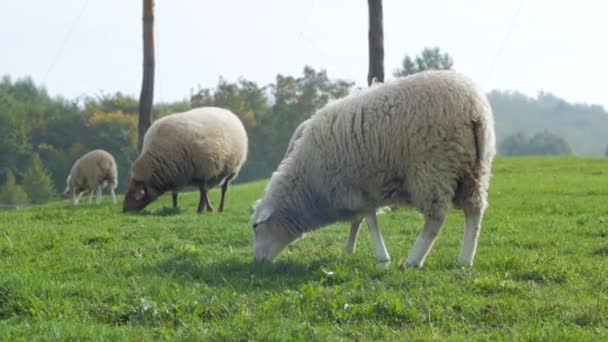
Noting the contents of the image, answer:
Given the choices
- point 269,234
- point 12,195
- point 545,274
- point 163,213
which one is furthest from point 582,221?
point 12,195

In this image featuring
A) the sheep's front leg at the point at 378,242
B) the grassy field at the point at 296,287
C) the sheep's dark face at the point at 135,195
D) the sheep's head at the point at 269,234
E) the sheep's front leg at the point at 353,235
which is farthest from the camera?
A: the sheep's dark face at the point at 135,195

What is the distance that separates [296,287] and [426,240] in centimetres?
172

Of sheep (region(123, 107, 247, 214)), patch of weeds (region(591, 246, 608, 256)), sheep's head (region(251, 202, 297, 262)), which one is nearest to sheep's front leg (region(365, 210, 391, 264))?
sheep's head (region(251, 202, 297, 262))

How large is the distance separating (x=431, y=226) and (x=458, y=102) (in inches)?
51.1

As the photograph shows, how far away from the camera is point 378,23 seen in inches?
642

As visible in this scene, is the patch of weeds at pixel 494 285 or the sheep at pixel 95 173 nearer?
the patch of weeds at pixel 494 285

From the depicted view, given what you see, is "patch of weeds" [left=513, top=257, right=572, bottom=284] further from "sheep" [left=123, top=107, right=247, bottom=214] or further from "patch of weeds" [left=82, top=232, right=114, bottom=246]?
"sheep" [left=123, top=107, right=247, bottom=214]

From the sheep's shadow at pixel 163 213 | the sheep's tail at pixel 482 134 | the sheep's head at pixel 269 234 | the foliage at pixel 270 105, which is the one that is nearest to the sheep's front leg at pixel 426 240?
the sheep's tail at pixel 482 134

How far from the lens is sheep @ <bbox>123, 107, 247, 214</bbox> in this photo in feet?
49.2

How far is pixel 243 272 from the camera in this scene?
736cm

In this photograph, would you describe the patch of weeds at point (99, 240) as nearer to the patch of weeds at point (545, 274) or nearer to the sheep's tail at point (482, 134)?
the sheep's tail at point (482, 134)

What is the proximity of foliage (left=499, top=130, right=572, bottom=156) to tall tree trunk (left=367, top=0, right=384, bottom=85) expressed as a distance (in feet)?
331

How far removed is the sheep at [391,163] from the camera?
24.5ft

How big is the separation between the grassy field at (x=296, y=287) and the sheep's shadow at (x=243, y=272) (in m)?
0.02
